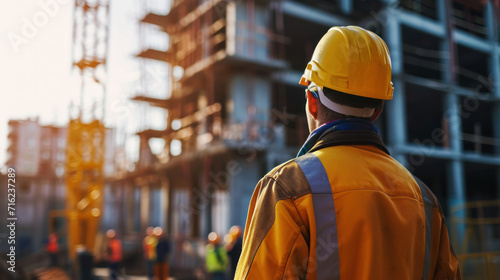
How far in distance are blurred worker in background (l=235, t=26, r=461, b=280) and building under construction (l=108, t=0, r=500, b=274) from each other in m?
15.0

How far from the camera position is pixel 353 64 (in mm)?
1443

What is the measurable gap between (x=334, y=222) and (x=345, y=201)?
75 millimetres

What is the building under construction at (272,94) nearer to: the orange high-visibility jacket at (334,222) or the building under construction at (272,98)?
the building under construction at (272,98)

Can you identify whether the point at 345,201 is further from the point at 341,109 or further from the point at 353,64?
the point at 353,64

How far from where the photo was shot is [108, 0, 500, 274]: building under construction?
18.4 meters

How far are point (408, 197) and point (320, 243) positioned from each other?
0.39 m

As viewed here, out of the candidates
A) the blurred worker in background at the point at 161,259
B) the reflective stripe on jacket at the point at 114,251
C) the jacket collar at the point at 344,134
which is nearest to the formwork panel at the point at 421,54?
the blurred worker in background at the point at 161,259

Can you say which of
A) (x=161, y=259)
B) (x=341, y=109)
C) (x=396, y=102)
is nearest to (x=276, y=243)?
(x=341, y=109)

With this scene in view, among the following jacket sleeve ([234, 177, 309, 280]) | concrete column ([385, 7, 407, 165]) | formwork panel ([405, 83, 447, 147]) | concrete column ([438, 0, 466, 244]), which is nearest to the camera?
jacket sleeve ([234, 177, 309, 280])

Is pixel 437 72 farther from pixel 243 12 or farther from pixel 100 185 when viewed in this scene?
pixel 100 185

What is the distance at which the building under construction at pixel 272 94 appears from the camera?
1844cm

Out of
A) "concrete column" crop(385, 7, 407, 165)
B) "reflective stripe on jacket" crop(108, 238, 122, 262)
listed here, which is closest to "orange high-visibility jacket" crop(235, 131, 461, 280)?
"reflective stripe on jacket" crop(108, 238, 122, 262)

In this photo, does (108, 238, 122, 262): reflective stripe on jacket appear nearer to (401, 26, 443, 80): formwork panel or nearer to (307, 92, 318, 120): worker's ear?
(307, 92, 318, 120): worker's ear

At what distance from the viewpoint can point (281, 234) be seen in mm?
1199
